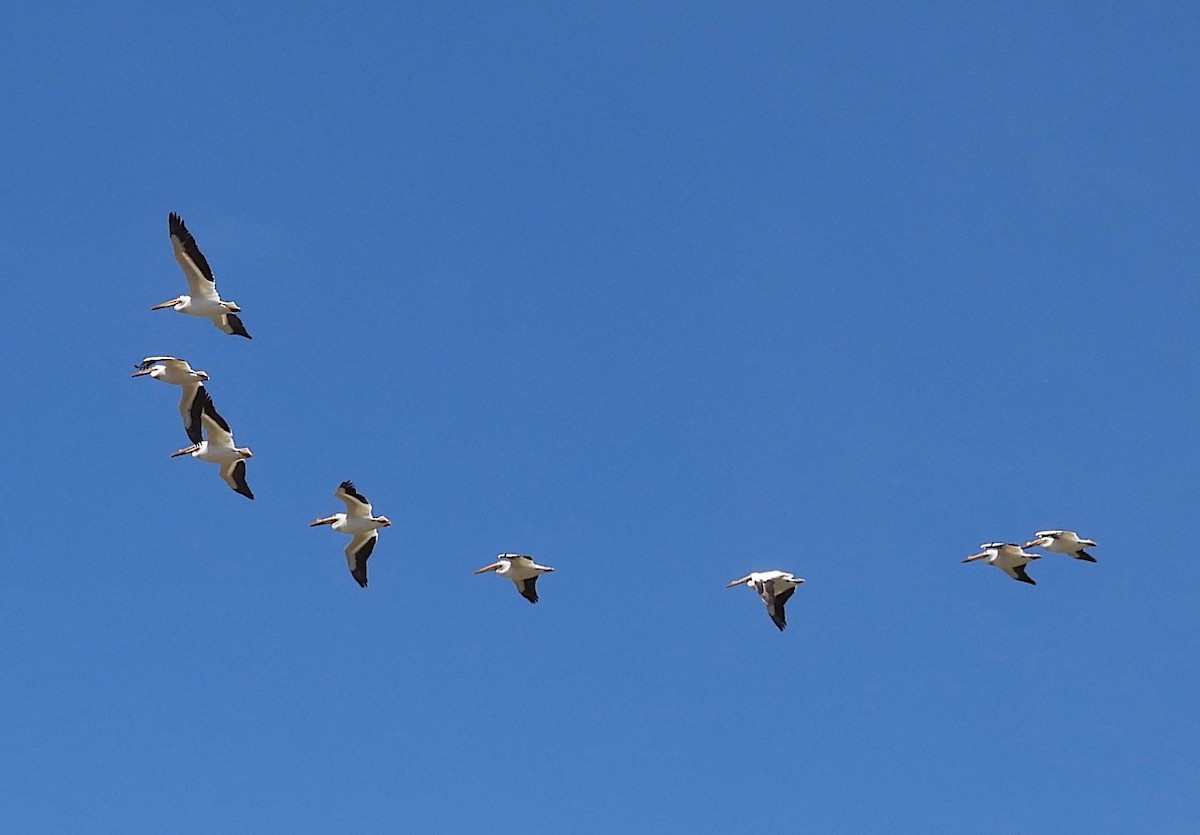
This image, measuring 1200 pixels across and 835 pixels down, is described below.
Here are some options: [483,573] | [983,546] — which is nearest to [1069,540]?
[983,546]

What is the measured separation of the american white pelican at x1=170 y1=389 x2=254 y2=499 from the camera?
46981mm

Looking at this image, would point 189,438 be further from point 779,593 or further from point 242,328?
point 779,593

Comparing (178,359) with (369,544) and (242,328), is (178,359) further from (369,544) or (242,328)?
(369,544)

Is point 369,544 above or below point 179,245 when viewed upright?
below

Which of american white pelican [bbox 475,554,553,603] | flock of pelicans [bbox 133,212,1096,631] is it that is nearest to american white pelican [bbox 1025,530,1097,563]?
flock of pelicans [bbox 133,212,1096,631]

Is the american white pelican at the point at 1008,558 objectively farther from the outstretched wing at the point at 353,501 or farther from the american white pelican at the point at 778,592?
the outstretched wing at the point at 353,501

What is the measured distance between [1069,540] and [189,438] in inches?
635

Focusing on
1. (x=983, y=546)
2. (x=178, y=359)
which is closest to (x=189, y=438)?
(x=178, y=359)

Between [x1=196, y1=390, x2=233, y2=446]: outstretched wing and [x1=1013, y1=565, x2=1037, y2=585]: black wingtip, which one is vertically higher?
[x1=196, y1=390, x2=233, y2=446]: outstretched wing

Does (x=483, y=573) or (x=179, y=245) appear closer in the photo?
(x=179, y=245)

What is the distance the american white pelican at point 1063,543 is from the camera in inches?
1772

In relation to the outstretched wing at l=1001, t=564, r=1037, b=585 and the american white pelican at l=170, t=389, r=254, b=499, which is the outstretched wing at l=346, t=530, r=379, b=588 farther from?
the outstretched wing at l=1001, t=564, r=1037, b=585

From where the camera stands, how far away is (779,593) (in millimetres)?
44656

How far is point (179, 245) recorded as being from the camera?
145 feet
